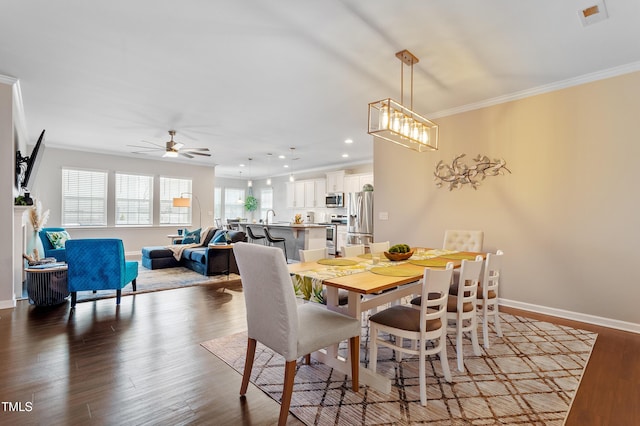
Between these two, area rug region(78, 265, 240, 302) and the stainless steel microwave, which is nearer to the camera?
area rug region(78, 265, 240, 302)

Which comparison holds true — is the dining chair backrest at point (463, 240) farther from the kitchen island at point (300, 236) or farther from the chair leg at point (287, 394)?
the kitchen island at point (300, 236)

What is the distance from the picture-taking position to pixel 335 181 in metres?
9.31

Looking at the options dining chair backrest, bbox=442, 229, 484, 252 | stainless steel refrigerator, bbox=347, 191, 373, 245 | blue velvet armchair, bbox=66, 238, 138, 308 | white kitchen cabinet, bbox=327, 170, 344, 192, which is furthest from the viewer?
white kitchen cabinet, bbox=327, 170, 344, 192

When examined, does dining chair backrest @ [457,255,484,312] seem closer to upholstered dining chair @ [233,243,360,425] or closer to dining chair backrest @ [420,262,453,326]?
dining chair backrest @ [420,262,453,326]

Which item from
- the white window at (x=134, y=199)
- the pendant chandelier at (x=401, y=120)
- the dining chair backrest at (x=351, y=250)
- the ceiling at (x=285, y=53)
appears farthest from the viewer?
the white window at (x=134, y=199)

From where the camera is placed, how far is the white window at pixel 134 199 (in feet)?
26.7

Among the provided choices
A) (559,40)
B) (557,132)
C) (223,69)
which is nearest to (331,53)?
(223,69)

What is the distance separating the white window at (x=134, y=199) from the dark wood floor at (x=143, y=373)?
16.1 feet

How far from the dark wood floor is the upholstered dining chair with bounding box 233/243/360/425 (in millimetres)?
330

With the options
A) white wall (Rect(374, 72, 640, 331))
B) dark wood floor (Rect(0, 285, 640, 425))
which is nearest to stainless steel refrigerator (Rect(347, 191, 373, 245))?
white wall (Rect(374, 72, 640, 331))

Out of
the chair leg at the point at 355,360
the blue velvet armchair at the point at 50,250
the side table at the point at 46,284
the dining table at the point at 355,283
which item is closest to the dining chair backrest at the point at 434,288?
the dining table at the point at 355,283

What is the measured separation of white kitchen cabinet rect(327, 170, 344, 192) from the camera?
29.9 ft

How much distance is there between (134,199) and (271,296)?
812cm

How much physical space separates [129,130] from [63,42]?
3234mm
